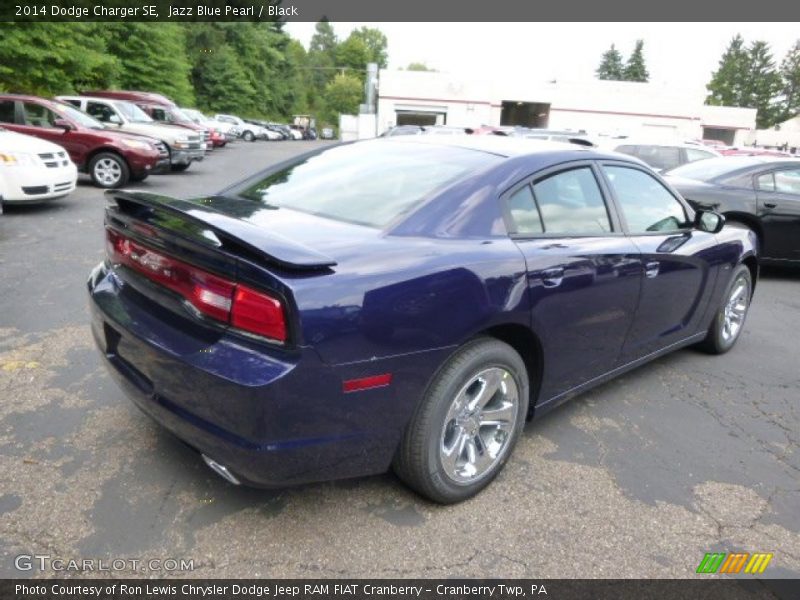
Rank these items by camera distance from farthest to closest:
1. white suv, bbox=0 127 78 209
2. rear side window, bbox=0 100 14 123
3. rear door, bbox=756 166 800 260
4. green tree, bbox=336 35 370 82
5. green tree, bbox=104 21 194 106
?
1. green tree, bbox=336 35 370 82
2. green tree, bbox=104 21 194 106
3. rear side window, bbox=0 100 14 123
4. white suv, bbox=0 127 78 209
5. rear door, bbox=756 166 800 260

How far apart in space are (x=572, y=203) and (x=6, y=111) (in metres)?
11.6

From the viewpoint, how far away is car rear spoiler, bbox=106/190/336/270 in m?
1.99

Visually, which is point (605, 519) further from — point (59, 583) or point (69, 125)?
point (69, 125)

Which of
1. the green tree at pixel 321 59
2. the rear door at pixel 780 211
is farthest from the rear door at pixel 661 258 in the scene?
the green tree at pixel 321 59

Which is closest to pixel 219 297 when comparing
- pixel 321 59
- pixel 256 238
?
pixel 256 238

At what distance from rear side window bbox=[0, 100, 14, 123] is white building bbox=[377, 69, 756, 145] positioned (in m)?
35.2

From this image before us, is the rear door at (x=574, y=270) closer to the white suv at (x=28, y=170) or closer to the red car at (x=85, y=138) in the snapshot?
the white suv at (x=28, y=170)

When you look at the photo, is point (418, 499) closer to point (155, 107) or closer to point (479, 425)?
point (479, 425)

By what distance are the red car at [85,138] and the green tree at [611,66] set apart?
8804 centimetres

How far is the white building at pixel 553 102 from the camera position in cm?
4381

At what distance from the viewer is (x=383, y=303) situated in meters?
2.15

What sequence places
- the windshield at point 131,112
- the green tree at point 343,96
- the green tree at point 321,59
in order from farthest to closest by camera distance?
the green tree at point 321,59 → the green tree at point 343,96 → the windshield at point 131,112

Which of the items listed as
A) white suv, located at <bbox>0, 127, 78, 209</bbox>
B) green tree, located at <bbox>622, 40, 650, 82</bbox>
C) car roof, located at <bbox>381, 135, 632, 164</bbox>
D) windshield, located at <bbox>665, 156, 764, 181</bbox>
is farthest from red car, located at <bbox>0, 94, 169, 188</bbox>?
green tree, located at <bbox>622, 40, 650, 82</bbox>

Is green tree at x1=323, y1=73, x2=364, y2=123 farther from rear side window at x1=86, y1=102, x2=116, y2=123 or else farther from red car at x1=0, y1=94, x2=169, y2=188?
red car at x1=0, y1=94, x2=169, y2=188
